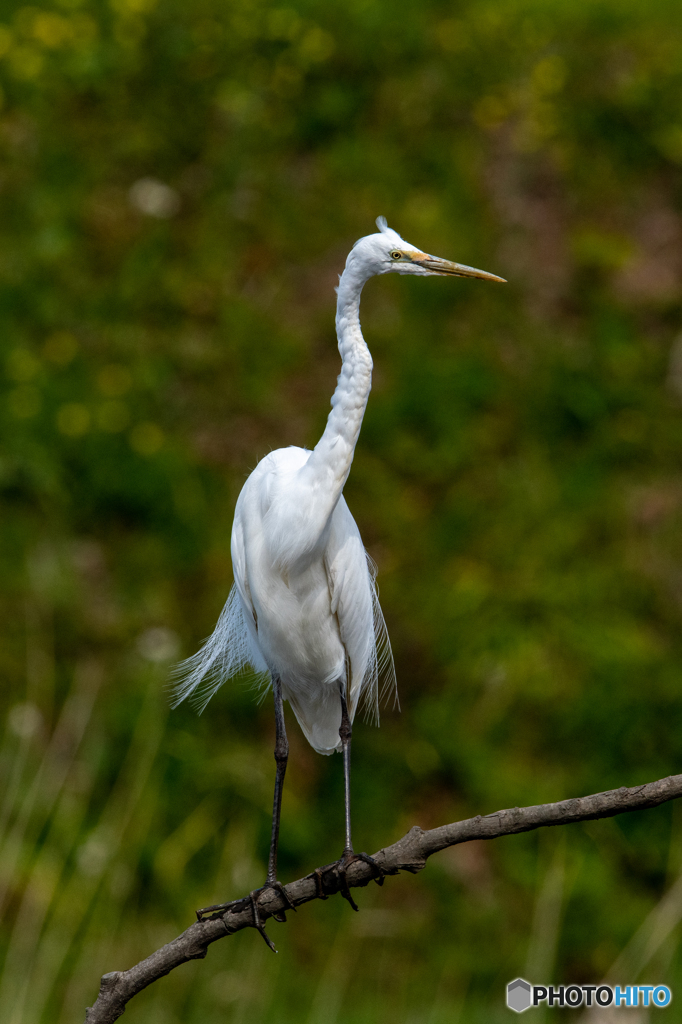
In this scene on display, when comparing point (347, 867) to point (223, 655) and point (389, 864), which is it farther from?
point (223, 655)

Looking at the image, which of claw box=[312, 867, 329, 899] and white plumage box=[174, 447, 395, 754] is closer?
claw box=[312, 867, 329, 899]

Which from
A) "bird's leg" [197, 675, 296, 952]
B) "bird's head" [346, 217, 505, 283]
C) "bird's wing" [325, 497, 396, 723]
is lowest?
"bird's leg" [197, 675, 296, 952]

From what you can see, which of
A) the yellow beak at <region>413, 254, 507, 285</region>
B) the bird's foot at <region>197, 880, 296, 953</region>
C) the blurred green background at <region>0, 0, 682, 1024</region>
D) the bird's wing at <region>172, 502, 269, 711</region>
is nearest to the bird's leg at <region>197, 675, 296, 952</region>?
the bird's foot at <region>197, 880, 296, 953</region>

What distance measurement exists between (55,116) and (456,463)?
8.88 ft

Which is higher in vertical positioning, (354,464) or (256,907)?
(354,464)

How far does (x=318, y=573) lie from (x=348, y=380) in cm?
57

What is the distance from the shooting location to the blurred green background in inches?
149

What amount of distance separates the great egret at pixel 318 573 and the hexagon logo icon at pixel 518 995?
3.56 feet

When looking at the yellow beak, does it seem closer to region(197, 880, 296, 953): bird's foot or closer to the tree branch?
the tree branch

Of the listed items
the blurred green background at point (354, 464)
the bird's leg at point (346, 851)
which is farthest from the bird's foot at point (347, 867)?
the blurred green background at point (354, 464)

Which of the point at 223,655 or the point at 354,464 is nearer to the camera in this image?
the point at 223,655

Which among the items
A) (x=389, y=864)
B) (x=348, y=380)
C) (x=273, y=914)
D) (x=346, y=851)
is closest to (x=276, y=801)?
(x=346, y=851)

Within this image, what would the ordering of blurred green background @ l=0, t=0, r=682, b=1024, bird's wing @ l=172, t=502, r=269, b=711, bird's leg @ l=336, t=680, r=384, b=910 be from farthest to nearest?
blurred green background @ l=0, t=0, r=682, b=1024 < bird's wing @ l=172, t=502, r=269, b=711 < bird's leg @ l=336, t=680, r=384, b=910

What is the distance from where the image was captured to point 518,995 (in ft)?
10.8
